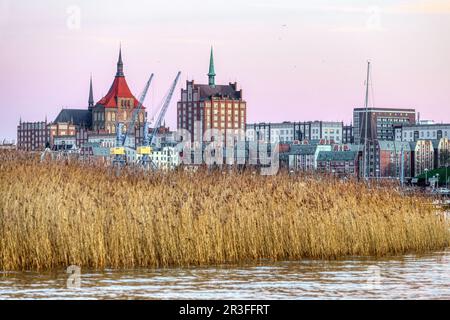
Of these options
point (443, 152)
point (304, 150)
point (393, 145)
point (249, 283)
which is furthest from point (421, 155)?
point (249, 283)

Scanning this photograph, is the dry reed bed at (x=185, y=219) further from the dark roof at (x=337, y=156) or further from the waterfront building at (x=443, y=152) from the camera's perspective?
the waterfront building at (x=443, y=152)

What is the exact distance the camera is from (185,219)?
24484 millimetres

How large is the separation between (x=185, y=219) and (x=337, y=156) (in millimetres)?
158465

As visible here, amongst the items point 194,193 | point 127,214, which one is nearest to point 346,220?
point 194,193

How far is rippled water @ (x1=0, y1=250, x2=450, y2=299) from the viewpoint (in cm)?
2105

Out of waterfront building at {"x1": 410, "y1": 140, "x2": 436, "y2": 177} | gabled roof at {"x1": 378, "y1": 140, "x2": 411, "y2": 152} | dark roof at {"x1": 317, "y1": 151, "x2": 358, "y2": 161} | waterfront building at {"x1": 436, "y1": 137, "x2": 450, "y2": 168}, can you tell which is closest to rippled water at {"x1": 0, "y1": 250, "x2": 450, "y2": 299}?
dark roof at {"x1": 317, "y1": 151, "x2": 358, "y2": 161}

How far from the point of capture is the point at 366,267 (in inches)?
994

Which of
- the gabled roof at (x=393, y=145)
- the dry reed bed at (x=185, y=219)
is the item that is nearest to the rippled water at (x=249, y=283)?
the dry reed bed at (x=185, y=219)

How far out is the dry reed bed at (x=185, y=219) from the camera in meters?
23.1

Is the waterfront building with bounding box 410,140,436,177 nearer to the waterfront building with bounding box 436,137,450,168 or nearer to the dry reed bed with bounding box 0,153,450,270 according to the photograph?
the waterfront building with bounding box 436,137,450,168

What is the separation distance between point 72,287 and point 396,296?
5.91 m

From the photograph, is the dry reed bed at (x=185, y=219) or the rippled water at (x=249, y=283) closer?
the rippled water at (x=249, y=283)

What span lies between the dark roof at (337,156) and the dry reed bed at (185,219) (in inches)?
5857
